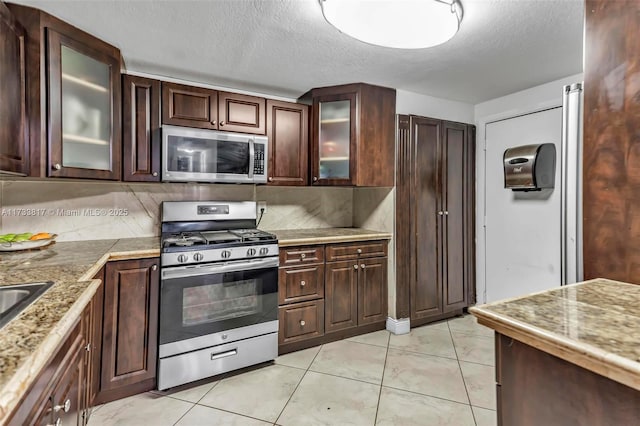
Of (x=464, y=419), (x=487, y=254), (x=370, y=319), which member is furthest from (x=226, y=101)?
(x=487, y=254)

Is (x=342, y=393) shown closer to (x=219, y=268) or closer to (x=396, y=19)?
(x=219, y=268)

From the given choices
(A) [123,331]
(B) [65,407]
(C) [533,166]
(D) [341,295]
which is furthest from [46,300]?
(C) [533,166]

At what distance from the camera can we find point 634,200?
108cm

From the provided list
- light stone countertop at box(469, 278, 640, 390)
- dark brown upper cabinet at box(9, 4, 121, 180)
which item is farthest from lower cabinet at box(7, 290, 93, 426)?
light stone countertop at box(469, 278, 640, 390)

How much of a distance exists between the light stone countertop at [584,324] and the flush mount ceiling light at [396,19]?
1348 mm

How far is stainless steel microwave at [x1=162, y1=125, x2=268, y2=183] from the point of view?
2318 millimetres

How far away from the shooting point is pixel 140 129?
2.31 m

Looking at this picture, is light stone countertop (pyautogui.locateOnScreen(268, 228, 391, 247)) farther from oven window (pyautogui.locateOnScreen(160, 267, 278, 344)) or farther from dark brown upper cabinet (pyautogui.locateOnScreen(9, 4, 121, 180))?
dark brown upper cabinet (pyautogui.locateOnScreen(9, 4, 121, 180))

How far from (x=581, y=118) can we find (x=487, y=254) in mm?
2371

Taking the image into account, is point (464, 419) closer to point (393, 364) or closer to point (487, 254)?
point (393, 364)

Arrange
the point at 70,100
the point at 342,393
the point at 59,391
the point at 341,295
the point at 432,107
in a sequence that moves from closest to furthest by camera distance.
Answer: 1. the point at 59,391
2. the point at 70,100
3. the point at 342,393
4. the point at 341,295
5. the point at 432,107

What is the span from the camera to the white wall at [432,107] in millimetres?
3066

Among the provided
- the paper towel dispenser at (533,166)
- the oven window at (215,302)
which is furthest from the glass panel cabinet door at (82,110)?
the paper towel dispenser at (533,166)

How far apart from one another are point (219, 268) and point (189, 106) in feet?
4.18
